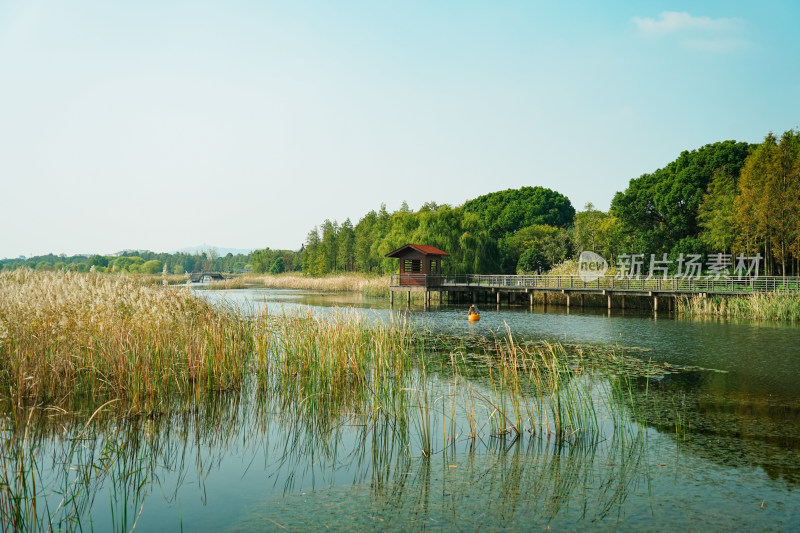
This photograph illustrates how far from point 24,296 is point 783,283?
2610 centimetres

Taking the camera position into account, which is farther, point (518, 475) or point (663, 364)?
point (663, 364)

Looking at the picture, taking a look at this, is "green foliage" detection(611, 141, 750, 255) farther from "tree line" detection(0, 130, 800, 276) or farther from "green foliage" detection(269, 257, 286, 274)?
"green foliage" detection(269, 257, 286, 274)

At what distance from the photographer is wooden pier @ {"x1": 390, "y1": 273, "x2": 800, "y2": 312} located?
2442cm

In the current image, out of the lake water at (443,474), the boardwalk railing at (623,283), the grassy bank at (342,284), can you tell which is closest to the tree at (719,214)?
the boardwalk railing at (623,283)

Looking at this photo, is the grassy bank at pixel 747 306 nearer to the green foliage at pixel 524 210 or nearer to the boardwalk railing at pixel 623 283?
the boardwalk railing at pixel 623 283

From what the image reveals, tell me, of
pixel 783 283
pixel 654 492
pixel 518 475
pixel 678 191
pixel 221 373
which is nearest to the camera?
pixel 654 492

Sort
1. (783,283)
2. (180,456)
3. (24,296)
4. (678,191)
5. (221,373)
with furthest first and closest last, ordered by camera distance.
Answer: (678,191), (783,283), (24,296), (221,373), (180,456)

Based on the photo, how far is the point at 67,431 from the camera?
6.13m

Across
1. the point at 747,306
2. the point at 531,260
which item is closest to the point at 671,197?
the point at 531,260

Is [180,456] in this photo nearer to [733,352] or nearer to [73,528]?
[73,528]

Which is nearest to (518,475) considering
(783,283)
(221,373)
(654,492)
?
(654,492)

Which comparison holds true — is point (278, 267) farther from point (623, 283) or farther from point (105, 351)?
point (105, 351)

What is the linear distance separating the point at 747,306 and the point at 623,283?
25.9 ft

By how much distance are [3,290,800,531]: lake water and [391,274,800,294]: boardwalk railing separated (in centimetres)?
1880
